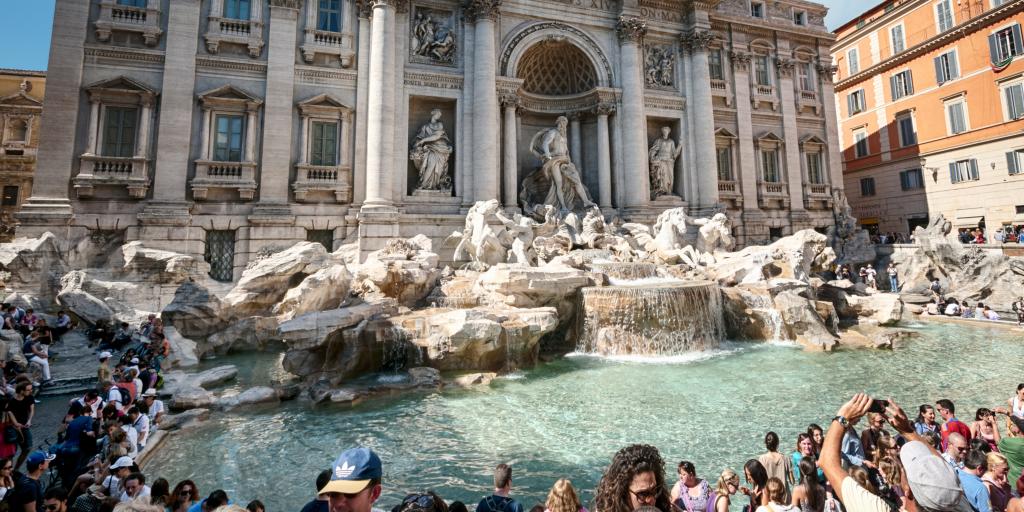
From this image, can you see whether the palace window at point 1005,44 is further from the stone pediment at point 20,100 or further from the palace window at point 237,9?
the stone pediment at point 20,100

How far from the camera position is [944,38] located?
19.6m

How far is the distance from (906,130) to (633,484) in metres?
28.0

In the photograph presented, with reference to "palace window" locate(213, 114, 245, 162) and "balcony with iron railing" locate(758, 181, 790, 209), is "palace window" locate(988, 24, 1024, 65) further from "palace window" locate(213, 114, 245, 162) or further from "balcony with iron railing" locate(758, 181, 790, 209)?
"palace window" locate(213, 114, 245, 162)

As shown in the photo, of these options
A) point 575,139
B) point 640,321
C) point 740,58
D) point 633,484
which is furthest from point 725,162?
point 633,484

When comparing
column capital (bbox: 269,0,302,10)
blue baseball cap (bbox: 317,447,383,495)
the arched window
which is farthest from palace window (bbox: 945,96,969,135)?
blue baseball cap (bbox: 317,447,383,495)

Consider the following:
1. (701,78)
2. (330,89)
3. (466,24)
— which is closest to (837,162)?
(701,78)

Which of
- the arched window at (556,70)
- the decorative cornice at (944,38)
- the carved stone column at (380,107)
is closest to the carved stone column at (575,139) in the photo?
the arched window at (556,70)

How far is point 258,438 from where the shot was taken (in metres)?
5.66

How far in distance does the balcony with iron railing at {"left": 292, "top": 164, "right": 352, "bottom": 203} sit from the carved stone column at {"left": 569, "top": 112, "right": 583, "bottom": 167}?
8591 millimetres

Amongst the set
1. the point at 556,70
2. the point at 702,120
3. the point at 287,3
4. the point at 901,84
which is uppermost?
the point at 901,84

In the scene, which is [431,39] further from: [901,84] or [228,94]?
[901,84]

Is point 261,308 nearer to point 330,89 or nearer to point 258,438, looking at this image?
point 258,438

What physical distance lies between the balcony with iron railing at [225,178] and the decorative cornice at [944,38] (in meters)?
28.0

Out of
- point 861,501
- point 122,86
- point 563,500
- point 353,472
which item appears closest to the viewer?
point 353,472
